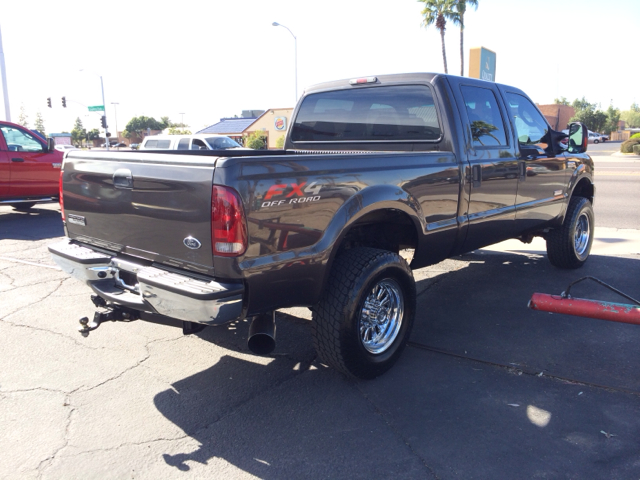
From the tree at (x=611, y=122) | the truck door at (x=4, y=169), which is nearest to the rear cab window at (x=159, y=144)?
the truck door at (x=4, y=169)

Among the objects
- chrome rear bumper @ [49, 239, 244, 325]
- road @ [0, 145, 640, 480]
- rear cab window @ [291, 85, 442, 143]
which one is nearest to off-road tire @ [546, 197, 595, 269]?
road @ [0, 145, 640, 480]

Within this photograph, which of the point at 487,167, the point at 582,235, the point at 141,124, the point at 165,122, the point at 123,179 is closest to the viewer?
the point at 123,179

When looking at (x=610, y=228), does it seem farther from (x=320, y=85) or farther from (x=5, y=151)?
(x=5, y=151)

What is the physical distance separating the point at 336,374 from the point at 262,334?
88cm

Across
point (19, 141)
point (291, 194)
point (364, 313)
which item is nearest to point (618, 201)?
point (364, 313)

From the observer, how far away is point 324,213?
3.14m

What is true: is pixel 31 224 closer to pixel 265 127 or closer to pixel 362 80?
pixel 362 80

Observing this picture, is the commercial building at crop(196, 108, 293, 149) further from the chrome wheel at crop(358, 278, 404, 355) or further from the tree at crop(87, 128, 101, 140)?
the tree at crop(87, 128, 101, 140)

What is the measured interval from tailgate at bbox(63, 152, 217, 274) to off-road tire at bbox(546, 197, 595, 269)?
4.63 metres

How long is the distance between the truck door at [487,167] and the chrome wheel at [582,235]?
6.07 feet

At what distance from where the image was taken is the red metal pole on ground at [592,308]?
A: 3199 mm

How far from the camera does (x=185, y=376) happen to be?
3732 millimetres

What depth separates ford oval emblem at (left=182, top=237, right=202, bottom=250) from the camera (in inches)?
113

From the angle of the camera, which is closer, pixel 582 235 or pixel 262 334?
pixel 262 334
